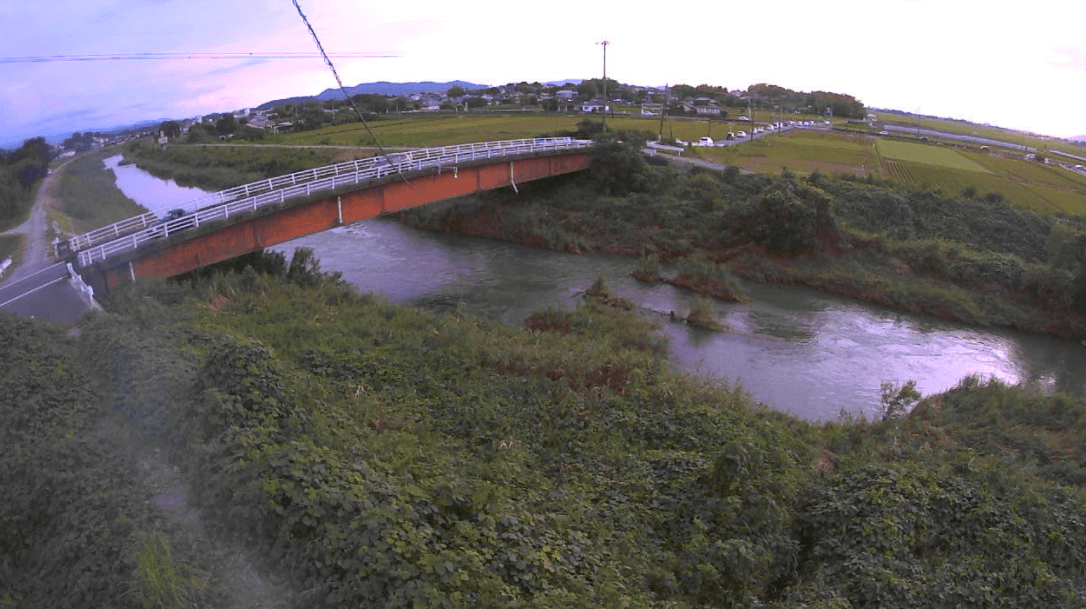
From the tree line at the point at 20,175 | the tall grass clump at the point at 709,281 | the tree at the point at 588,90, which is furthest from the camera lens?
the tree at the point at 588,90

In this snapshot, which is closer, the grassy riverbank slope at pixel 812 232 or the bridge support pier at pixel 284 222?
the bridge support pier at pixel 284 222

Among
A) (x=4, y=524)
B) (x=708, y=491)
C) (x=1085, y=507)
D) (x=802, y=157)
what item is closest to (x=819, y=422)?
(x=1085, y=507)

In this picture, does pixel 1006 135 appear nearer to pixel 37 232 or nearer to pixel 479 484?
pixel 479 484

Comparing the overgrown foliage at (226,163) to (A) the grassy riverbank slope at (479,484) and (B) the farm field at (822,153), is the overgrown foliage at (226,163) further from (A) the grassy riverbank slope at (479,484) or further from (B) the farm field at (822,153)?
(A) the grassy riverbank slope at (479,484)

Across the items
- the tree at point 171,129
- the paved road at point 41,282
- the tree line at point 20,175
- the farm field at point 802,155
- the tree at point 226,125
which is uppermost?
the tree at point 226,125

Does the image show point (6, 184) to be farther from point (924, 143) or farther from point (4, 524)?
point (924, 143)

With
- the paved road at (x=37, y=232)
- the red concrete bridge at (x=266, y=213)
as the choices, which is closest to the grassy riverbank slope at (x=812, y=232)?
the red concrete bridge at (x=266, y=213)

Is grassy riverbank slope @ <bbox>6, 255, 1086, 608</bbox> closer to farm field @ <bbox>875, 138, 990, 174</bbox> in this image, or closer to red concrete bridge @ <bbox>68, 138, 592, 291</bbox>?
red concrete bridge @ <bbox>68, 138, 592, 291</bbox>
